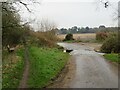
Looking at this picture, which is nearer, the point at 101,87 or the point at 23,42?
the point at 101,87

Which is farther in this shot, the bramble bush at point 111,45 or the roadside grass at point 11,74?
the bramble bush at point 111,45

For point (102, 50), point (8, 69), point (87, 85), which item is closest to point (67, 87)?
point (87, 85)

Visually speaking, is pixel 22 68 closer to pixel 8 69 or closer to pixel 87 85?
pixel 8 69

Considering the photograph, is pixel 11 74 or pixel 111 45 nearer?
pixel 11 74

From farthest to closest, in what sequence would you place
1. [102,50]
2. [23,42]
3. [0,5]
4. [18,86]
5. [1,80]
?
[102,50] → [23,42] → [0,5] → [1,80] → [18,86]

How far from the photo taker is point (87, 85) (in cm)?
1661

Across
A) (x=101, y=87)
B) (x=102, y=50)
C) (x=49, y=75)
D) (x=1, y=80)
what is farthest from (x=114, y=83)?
(x=102, y=50)

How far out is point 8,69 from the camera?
19.8m

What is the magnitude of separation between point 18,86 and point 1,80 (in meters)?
1.60

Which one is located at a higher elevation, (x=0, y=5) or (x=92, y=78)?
(x=0, y=5)

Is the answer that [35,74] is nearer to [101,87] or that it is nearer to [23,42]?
[101,87]

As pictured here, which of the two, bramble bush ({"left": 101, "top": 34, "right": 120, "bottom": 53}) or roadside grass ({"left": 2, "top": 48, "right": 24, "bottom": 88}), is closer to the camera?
roadside grass ({"left": 2, "top": 48, "right": 24, "bottom": 88})

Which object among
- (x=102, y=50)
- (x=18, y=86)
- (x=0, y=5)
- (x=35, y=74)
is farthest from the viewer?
(x=102, y=50)

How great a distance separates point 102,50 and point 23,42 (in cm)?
1372
